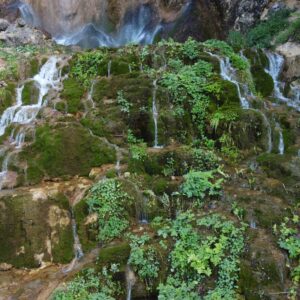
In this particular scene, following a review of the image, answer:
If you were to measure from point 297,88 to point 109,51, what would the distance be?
588 cm

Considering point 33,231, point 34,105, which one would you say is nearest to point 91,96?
point 34,105

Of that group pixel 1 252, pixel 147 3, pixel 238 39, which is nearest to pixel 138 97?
pixel 1 252

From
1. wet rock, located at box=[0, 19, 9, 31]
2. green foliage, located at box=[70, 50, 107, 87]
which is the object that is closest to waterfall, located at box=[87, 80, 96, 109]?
green foliage, located at box=[70, 50, 107, 87]

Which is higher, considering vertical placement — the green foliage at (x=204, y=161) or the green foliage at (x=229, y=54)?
the green foliage at (x=229, y=54)

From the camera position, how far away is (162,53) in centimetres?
1130

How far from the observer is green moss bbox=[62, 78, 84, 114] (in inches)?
391

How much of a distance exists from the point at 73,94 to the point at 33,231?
14.8 feet

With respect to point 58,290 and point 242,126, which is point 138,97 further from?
point 58,290

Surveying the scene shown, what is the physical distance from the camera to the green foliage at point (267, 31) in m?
14.2

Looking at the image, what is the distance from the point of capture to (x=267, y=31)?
14.4 meters

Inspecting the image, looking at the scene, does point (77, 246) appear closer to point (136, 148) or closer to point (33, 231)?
point (33, 231)

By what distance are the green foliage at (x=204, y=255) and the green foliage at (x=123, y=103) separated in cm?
373

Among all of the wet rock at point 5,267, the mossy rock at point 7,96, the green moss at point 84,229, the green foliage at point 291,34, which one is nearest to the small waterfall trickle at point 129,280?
the green moss at point 84,229

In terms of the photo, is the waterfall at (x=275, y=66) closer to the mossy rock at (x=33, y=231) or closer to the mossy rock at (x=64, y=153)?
the mossy rock at (x=64, y=153)
